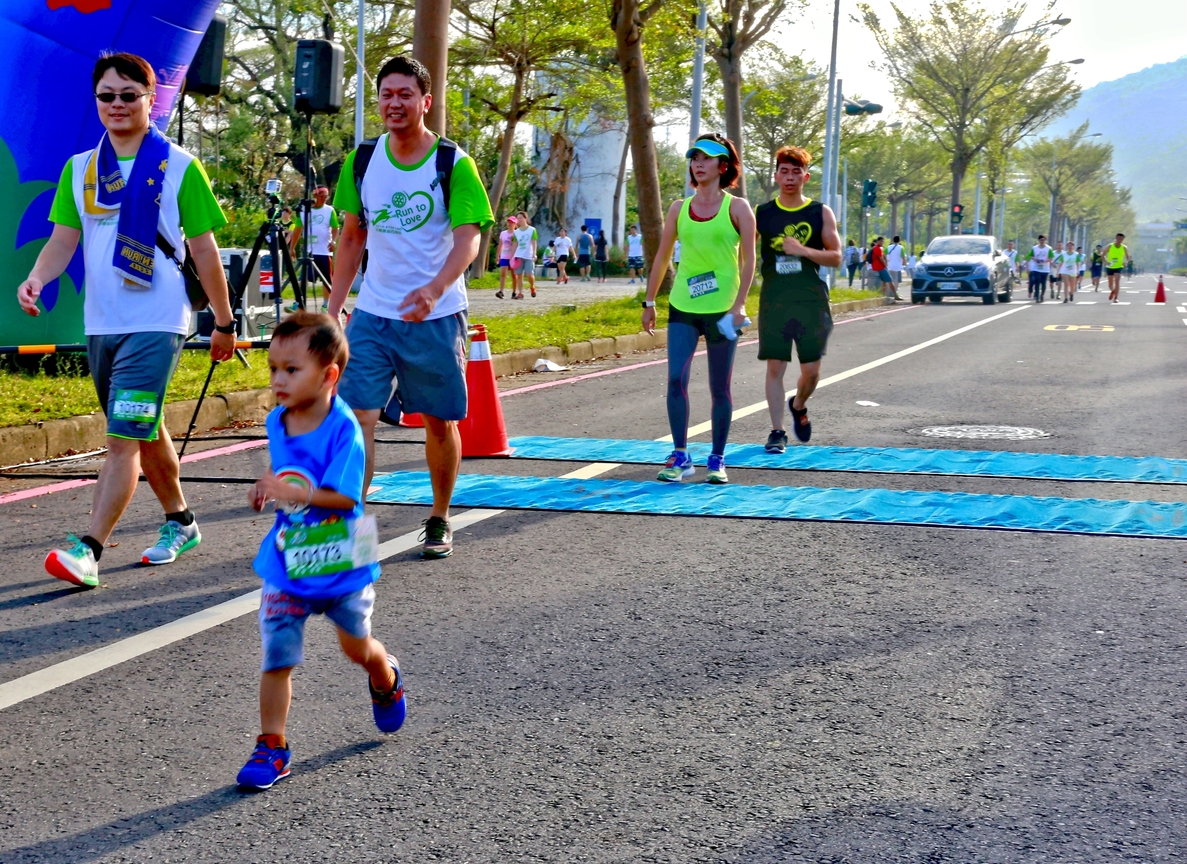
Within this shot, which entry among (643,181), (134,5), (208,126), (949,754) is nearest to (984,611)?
(949,754)

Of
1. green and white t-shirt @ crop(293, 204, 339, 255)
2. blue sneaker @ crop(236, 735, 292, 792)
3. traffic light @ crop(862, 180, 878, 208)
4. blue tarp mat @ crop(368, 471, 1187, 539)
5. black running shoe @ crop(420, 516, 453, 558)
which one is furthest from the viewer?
traffic light @ crop(862, 180, 878, 208)

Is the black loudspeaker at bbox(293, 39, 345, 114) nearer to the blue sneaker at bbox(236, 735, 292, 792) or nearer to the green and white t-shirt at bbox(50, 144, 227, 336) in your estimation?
the green and white t-shirt at bbox(50, 144, 227, 336)

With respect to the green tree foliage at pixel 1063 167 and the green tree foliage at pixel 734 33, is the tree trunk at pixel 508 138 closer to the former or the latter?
the green tree foliage at pixel 734 33

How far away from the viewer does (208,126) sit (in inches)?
1700

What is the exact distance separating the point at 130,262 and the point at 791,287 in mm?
4625

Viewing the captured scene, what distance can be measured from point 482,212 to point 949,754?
9.55 ft

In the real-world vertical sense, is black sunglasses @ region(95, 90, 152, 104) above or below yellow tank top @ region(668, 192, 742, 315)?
above

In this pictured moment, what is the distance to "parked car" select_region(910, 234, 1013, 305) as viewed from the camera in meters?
35.0

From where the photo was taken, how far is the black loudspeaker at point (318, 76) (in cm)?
1145

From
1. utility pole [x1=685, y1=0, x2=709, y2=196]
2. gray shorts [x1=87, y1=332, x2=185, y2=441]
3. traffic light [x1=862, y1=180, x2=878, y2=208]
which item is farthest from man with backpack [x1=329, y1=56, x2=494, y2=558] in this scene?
traffic light [x1=862, y1=180, x2=878, y2=208]

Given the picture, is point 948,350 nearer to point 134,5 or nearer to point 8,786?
point 134,5

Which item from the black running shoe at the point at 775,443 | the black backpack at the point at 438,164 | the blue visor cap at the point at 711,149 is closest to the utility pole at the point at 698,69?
the black running shoe at the point at 775,443

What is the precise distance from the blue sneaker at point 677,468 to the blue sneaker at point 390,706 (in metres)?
4.09

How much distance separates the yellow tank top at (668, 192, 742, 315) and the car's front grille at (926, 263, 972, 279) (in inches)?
1132
